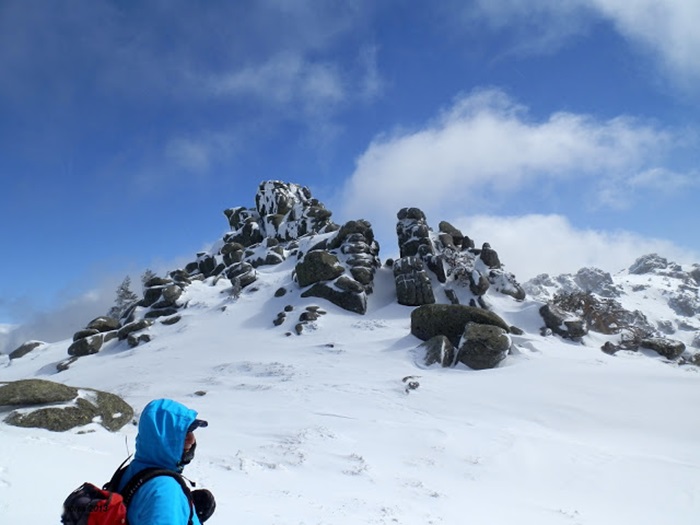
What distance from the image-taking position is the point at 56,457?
9.20 m

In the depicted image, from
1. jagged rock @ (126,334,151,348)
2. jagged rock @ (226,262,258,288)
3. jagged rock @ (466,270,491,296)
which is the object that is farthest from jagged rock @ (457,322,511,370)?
jagged rock @ (126,334,151,348)

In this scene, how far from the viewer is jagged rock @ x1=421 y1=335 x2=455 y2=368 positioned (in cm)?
2314

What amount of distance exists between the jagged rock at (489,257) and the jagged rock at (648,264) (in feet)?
570

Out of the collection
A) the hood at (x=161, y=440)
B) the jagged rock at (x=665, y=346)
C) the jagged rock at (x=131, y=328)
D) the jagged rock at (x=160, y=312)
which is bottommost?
the hood at (x=161, y=440)

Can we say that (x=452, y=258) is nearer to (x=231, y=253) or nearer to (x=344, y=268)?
(x=344, y=268)

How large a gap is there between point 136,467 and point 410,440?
12.3m

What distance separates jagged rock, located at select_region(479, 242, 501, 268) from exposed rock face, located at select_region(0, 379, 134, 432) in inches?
1295

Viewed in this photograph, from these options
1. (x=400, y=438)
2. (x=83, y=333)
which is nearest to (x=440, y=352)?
(x=400, y=438)

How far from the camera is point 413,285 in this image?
1412 inches

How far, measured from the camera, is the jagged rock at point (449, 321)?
26453mm

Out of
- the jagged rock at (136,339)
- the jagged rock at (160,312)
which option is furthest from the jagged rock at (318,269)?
the jagged rock at (136,339)

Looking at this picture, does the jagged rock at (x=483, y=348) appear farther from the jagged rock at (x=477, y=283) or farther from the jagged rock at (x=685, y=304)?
the jagged rock at (x=685, y=304)

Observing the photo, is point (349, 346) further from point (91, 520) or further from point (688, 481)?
point (91, 520)

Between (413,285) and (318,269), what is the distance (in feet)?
28.6
